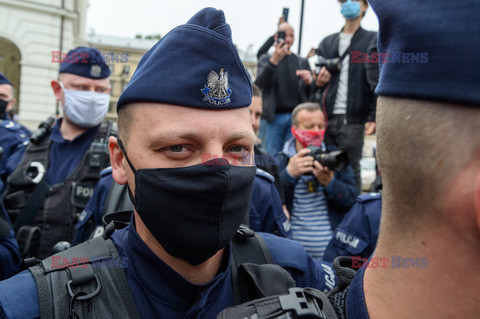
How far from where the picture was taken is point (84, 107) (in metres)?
3.57

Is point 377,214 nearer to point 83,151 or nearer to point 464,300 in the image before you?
point 464,300

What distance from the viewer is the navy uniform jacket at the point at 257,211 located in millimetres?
2666

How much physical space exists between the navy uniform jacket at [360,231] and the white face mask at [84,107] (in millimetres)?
2377

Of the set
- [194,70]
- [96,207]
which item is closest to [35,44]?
[96,207]

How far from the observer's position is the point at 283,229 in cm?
273

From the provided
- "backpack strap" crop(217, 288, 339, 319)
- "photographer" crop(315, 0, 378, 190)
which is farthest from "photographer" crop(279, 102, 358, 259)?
"backpack strap" crop(217, 288, 339, 319)

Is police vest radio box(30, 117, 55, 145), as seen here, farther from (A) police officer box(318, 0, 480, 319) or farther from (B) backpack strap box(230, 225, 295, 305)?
(A) police officer box(318, 0, 480, 319)

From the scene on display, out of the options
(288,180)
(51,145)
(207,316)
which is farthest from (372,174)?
(207,316)

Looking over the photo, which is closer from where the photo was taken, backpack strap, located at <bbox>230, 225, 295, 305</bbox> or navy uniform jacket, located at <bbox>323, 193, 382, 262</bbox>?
backpack strap, located at <bbox>230, 225, 295, 305</bbox>

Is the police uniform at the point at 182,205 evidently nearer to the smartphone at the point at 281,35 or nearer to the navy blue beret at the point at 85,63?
the navy blue beret at the point at 85,63

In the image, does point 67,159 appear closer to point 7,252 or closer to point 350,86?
point 7,252

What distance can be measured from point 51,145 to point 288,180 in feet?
6.97

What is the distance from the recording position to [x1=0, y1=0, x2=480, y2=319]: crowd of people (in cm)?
76

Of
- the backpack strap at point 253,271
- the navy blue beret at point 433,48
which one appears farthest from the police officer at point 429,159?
the backpack strap at point 253,271
